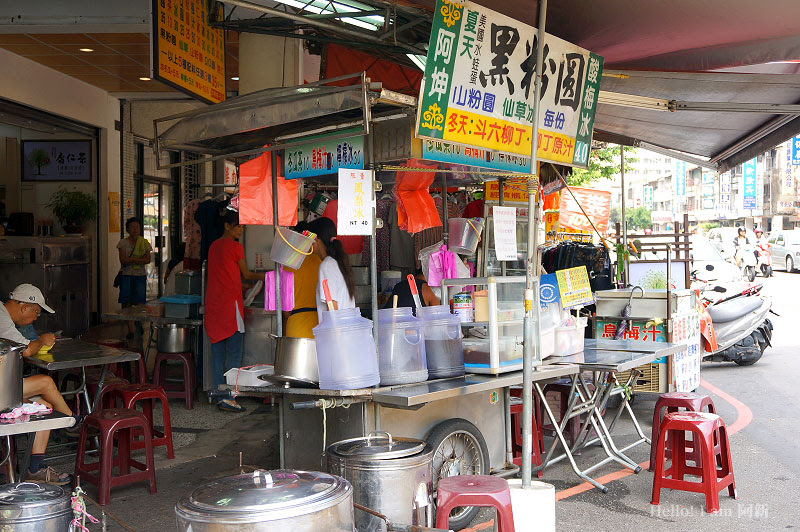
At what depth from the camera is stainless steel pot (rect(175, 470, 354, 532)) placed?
2.63 metres

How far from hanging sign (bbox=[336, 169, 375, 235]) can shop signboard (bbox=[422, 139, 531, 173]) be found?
43 centimetres

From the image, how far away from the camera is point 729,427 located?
23.8 feet

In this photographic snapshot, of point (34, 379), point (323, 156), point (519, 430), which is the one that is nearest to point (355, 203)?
point (323, 156)

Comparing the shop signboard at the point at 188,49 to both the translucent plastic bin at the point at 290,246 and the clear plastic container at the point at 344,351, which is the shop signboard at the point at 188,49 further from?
the clear plastic container at the point at 344,351

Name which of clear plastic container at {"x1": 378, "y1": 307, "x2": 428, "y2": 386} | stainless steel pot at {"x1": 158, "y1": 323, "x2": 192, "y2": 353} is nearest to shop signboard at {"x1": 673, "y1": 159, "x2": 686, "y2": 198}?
stainless steel pot at {"x1": 158, "y1": 323, "x2": 192, "y2": 353}

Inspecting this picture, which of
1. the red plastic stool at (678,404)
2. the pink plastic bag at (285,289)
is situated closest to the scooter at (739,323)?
the red plastic stool at (678,404)

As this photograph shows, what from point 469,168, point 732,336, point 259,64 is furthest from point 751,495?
point 259,64

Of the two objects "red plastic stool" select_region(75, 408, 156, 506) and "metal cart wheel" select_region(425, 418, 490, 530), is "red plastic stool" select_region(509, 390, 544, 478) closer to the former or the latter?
"metal cart wheel" select_region(425, 418, 490, 530)

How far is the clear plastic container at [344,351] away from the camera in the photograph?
4234 mm

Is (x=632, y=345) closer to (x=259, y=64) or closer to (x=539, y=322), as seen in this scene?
(x=539, y=322)

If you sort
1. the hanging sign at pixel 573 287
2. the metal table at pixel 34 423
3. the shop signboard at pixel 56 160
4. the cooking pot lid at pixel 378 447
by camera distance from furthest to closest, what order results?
the shop signboard at pixel 56 160, the hanging sign at pixel 573 287, the metal table at pixel 34 423, the cooking pot lid at pixel 378 447

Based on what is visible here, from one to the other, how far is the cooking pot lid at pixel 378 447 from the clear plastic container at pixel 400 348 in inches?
18.4

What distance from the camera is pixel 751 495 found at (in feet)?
17.3

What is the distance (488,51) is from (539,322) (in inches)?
73.2
